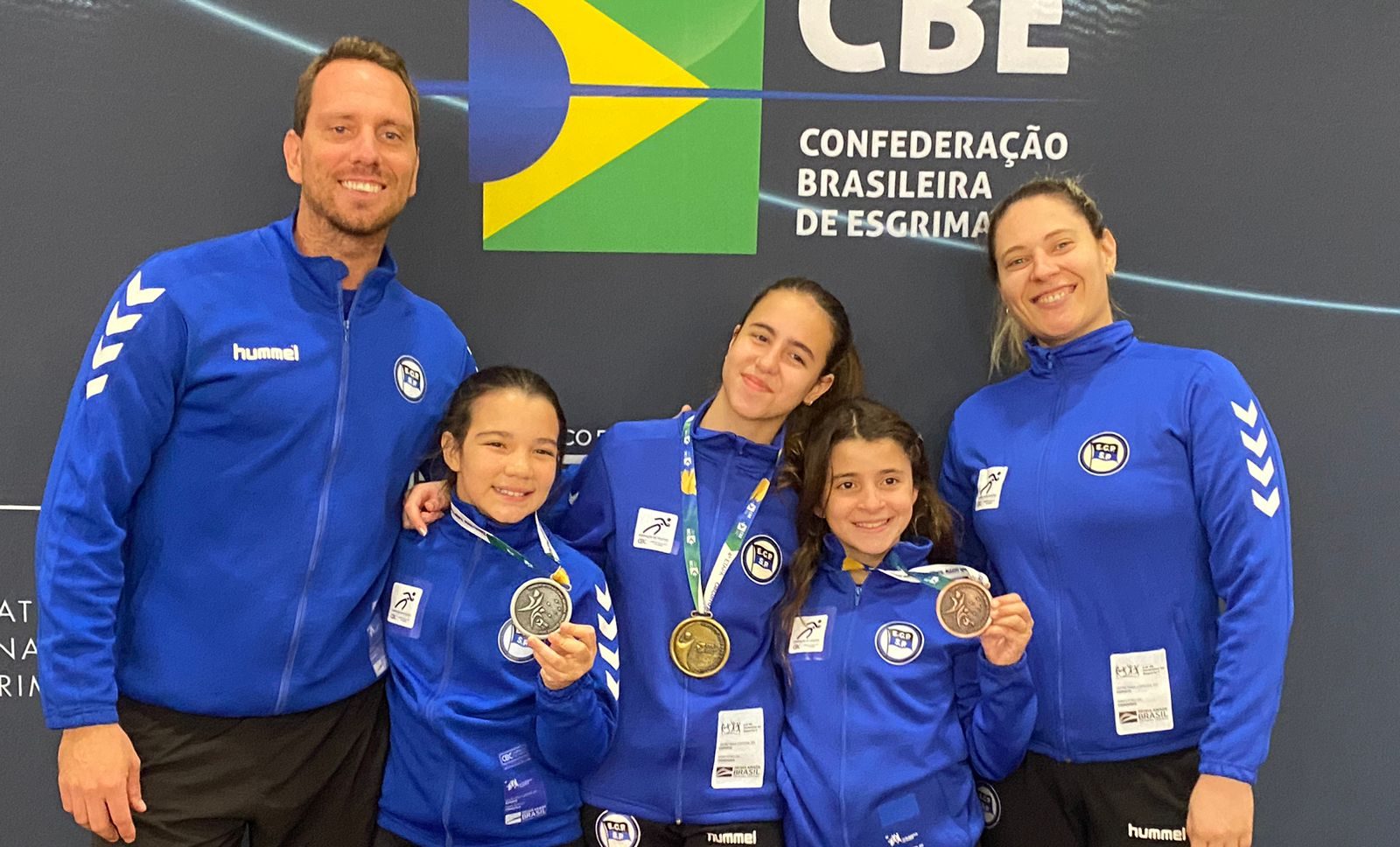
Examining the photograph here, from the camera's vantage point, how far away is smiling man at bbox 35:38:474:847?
218cm

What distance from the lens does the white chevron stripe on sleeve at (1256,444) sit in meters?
2.45

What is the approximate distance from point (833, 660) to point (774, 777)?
13.8 inches

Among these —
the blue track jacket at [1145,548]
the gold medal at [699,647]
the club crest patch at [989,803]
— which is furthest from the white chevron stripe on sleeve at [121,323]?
the club crest patch at [989,803]

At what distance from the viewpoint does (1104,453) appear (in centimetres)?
253

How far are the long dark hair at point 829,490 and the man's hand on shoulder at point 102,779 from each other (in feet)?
5.21

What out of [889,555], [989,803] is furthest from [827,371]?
[989,803]

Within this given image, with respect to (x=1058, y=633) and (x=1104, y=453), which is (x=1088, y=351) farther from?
(x=1058, y=633)

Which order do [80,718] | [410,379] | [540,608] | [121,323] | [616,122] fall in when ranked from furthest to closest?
[616,122], [410,379], [540,608], [121,323], [80,718]

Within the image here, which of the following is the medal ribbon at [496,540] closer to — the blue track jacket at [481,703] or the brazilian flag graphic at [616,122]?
the blue track jacket at [481,703]

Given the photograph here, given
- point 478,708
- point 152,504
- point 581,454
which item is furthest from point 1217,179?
point 152,504

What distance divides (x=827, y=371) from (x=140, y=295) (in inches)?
70.7

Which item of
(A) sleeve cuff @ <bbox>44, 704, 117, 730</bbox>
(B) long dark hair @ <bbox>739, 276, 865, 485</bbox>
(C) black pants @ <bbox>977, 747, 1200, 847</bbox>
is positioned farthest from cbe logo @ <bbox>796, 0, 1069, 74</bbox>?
(A) sleeve cuff @ <bbox>44, 704, 117, 730</bbox>

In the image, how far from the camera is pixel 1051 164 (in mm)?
3189

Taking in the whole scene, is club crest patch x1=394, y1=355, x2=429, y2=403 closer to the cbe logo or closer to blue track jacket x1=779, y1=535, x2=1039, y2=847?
blue track jacket x1=779, y1=535, x2=1039, y2=847
